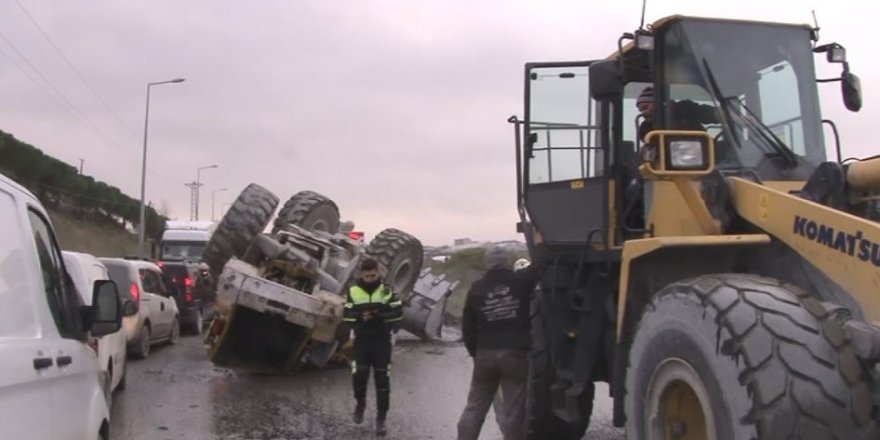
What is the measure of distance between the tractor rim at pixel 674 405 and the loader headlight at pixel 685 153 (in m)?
1.11

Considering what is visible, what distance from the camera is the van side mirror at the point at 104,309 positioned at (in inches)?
188

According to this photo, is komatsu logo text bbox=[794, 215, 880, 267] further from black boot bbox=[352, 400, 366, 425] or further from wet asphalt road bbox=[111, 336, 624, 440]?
black boot bbox=[352, 400, 366, 425]

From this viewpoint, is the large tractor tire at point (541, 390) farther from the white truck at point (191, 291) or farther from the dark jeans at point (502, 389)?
the white truck at point (191, 291)

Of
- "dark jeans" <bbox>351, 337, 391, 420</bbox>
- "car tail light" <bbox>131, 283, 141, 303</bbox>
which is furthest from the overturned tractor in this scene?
"dark jeans" <bbox>351, 337, 391, 420</bbox>

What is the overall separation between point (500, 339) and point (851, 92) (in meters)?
3.00

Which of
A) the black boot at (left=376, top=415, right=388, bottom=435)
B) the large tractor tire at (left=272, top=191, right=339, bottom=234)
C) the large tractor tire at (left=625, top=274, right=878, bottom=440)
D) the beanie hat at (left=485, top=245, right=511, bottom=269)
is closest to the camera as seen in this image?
the large tractor tire at (left=625, top=274, right=878, bottom=440)

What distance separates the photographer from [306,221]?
15.1 metres

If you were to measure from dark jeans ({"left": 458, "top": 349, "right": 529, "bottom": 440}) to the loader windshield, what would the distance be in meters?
2.35

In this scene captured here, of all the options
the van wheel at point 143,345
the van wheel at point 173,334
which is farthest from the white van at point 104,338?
the van wheel at point 173,334

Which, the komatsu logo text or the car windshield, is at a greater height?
the car windshield

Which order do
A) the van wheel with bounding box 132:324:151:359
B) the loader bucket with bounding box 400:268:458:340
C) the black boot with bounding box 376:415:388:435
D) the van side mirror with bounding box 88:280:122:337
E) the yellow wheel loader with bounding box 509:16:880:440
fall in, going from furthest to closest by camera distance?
the loader bucket with bounding box 400:268:458:340 < the van wheel with bounding box 132:324:151:359 < the black boot with bounding box 376:415:388:435 < the van side mirror with bounding box 88:280:122:337 < the yellow wheel loader with bounding box 509:16:880:440

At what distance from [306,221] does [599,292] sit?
9343mm

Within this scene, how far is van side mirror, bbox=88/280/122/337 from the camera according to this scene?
4770 millimetres

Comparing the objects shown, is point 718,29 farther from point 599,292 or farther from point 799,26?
point 599,292
